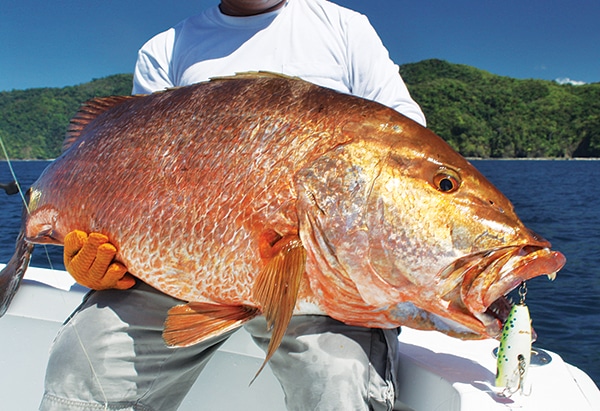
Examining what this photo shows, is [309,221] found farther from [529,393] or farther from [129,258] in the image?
[529,393]

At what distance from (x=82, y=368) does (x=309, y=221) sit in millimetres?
1043

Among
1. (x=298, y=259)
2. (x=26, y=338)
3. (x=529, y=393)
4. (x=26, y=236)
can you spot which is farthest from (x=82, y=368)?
(x=529, y=393)

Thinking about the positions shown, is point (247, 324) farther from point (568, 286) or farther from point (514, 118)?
point (514, 118)

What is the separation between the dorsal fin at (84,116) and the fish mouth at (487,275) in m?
1.71

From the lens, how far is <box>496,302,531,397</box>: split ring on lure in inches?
63.3

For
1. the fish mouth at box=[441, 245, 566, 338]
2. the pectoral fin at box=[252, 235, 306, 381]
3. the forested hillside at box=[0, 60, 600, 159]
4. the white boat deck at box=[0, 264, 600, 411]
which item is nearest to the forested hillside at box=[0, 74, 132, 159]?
the white boat deck at box=[0, 264, 600, 411]

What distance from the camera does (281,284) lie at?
1494 mm

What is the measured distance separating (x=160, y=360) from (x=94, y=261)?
18.5 inches

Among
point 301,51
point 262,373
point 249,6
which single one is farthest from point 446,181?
point 249,6

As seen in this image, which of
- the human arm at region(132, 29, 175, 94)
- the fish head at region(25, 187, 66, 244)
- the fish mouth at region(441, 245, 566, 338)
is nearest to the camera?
the fish mouth at region(441, 245, 566, 338)

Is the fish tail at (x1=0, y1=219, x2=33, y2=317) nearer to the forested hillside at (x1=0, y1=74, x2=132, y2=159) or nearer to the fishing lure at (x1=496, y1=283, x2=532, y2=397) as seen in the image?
the fishing lure at (x1=496, y1=283, x2=532, y2=397)

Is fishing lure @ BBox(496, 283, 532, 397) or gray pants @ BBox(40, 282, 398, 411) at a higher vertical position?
fishing lure @ BBox(496, 283, 532, 397)

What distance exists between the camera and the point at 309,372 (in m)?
1.73

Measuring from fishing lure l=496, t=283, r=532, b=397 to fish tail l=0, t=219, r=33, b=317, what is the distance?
2.03 m
